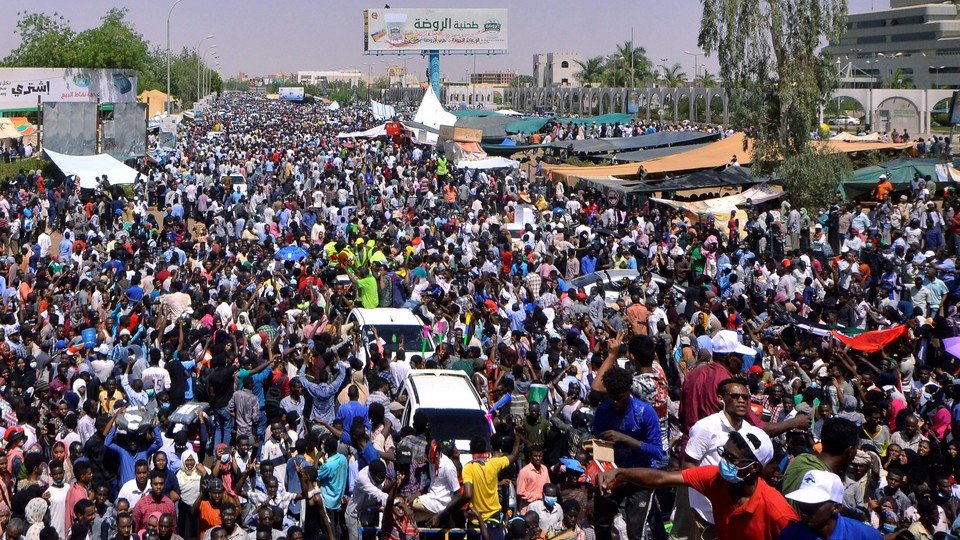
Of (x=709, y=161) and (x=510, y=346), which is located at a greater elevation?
(x=709, y=161)

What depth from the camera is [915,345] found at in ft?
37.0

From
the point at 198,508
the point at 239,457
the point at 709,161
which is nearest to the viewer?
the point at 198,508

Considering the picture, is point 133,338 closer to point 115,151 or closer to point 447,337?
point 447,337

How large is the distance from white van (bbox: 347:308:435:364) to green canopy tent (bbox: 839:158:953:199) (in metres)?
15.1

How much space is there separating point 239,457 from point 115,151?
26020 millimetres

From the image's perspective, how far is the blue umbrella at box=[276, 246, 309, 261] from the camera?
55.3 ft

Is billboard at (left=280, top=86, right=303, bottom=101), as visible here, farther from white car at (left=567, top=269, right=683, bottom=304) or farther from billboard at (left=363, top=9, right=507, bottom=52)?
white car at (left=567, top=269, right=683, bottom=304)

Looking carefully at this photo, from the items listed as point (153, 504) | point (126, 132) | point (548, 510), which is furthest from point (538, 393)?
point (126, 132)

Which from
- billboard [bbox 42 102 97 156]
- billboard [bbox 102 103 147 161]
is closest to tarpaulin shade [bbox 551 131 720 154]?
billboard [bbox 102 103 147 161]

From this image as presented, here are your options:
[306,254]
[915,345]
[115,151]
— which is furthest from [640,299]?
[115,151]

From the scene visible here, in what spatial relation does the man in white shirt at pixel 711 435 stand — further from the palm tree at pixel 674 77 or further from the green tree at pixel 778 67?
the palm tree at pixel 674 77

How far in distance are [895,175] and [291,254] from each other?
45.2 feet

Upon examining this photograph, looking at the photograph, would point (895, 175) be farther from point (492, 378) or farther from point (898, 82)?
point (898, 82)

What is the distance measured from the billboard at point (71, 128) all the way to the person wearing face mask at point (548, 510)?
26649 mm
